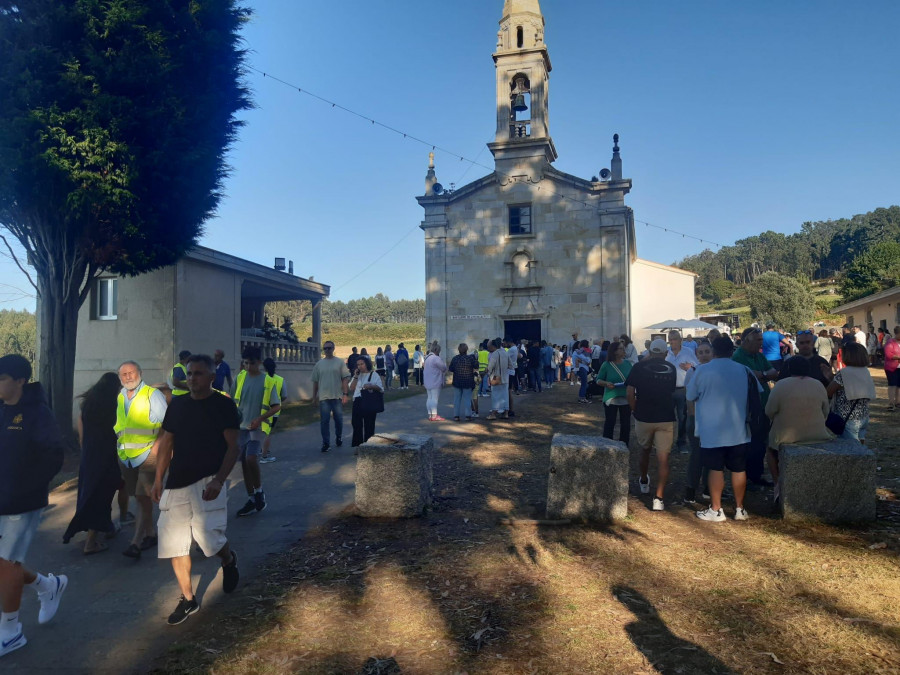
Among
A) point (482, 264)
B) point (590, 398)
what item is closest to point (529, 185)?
point (482, 264)

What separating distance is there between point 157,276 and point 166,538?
12.3 meters

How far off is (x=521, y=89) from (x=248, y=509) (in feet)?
79.6

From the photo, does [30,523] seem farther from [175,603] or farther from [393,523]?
[393,523]

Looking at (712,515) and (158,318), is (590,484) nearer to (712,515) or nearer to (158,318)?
(712,515)

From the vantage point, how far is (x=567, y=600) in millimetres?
4164

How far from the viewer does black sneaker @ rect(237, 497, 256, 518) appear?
653 centimetres

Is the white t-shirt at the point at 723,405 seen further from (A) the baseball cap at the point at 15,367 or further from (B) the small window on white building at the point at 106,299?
(B) the small window on white building at the point at 106,299

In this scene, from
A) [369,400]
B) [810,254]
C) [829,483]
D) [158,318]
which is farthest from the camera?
[810,254]

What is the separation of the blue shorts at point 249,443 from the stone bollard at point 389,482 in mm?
1416

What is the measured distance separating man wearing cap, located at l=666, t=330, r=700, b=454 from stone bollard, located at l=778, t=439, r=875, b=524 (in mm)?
3417

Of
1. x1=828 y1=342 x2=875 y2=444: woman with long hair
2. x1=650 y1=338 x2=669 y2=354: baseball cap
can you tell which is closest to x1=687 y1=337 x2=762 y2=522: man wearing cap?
x1=650 y1=338 x2=669 y2=354: baseball cap

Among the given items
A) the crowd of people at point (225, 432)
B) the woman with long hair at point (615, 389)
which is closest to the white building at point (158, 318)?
the crowd of people at point (225, 432)

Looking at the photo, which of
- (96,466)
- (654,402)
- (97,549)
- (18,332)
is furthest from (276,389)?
(18,332)

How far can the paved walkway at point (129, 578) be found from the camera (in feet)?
12.0
